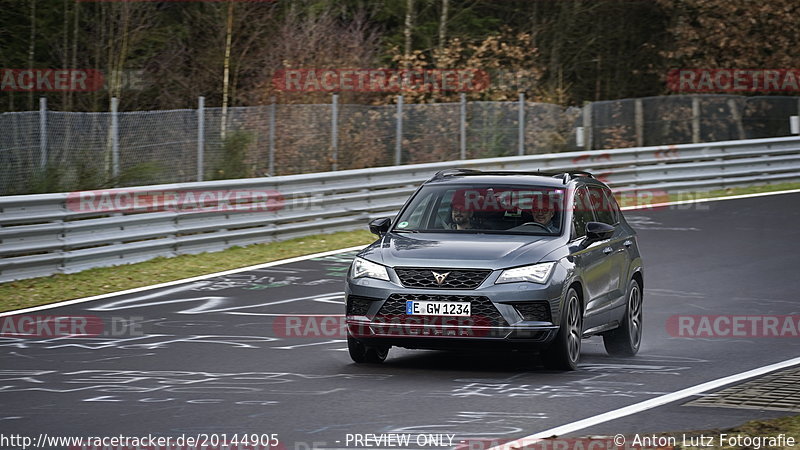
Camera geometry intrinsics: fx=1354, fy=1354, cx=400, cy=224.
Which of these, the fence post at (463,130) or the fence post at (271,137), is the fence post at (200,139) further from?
the fence post at (463,130)

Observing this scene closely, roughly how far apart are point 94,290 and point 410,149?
11759 millimetres

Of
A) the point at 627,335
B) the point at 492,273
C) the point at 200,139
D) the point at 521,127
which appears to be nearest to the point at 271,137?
the point at 200,139

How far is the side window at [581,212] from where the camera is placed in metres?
11.8

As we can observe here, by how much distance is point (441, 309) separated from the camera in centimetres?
1058

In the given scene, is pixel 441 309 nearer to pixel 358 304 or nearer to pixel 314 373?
pixel 358 304

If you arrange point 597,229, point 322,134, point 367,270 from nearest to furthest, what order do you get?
point 367,270 < point 597,229 < point 322,134

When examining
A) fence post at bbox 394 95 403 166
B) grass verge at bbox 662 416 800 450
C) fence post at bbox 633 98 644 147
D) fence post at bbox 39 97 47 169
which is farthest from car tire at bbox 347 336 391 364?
fence post at bbox 633 98 644 147

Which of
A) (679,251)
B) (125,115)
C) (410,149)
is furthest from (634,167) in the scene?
(125,115)

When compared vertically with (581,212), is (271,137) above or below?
above

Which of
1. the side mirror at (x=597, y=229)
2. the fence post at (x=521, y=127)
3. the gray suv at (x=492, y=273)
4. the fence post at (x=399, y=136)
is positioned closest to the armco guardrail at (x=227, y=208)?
the fence post at (x=399, y=136)

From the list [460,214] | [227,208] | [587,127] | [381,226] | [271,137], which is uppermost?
[587,127]

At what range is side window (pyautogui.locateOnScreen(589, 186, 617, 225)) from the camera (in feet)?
41.5

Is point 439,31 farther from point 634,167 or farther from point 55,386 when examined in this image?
point 55,386

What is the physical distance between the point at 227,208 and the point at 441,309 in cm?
1020
